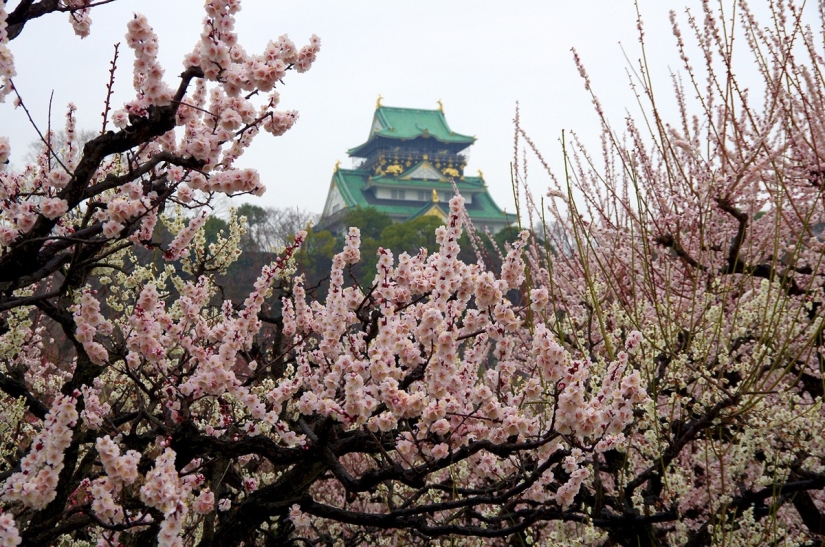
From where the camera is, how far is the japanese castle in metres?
45.5

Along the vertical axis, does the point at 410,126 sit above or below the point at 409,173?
above

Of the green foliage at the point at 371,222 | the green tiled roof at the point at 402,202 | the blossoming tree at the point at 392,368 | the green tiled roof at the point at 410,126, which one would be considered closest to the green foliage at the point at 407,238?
the green foliage at the point at 371,222

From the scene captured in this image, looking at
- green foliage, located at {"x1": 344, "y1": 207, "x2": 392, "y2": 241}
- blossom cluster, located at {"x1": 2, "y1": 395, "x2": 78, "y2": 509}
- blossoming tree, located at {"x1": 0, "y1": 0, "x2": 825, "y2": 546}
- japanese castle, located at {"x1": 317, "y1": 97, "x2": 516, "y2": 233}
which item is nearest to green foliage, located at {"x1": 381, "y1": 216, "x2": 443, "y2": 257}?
green foliage, located at {"x1": 344, "y1": 207, "x2": 392, "y2": 241}

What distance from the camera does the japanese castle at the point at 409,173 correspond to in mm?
45531

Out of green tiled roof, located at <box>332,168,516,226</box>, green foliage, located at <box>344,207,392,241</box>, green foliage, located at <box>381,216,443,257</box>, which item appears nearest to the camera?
green foliage, located at <box>381,216,443,257</box>

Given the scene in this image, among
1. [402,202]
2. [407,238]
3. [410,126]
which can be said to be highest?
[410,126]

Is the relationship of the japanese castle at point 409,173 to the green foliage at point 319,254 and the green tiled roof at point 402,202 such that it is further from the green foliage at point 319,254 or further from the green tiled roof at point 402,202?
the green foliage at point 319,254

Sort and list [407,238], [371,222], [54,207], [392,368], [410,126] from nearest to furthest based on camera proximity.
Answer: [54,207] → [392,368] → [407,238] → [371,222] → [410,126]

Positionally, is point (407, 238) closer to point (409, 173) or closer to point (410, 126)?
point (409, 173)

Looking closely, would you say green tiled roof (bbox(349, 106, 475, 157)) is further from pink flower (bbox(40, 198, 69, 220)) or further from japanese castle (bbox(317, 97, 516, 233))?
pink flower (bbox(40, 198, 69, 220))

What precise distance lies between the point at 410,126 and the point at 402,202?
255 inches

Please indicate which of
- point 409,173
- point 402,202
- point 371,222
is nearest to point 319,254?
point 371,222

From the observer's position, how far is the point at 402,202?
4669cm

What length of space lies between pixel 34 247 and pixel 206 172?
68cm
